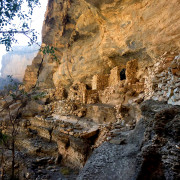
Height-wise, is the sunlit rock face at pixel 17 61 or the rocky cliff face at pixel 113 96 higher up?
the sunlit rock face at pixel 17 61

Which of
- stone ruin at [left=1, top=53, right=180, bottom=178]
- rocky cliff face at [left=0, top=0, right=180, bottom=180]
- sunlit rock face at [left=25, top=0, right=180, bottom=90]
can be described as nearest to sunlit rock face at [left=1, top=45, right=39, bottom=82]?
sunlit rock face at [left=25, top=0, right=180, bottom=90]

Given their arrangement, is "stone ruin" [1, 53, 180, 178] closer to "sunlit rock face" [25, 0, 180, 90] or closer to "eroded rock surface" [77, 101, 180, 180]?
"eroded rock surface" [77, 101, 180, 180]

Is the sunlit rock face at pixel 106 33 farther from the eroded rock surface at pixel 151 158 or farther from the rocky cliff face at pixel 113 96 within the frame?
the eroded rock surface at pixel 151 158

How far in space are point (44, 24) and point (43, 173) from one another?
12173mm

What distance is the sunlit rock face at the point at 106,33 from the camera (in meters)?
5.90

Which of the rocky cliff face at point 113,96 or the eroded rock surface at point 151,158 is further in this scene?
the rocky cliff face at point 113,96

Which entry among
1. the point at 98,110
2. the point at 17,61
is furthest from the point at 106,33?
the point at 17,61

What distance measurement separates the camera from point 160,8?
5.62m

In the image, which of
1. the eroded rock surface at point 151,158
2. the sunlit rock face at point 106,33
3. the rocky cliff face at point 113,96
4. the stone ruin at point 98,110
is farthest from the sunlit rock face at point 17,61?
the eroded rock surface at point 151,158

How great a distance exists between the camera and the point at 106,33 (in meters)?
8.77

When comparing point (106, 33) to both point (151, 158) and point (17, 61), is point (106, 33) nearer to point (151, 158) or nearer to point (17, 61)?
point (151, 158)

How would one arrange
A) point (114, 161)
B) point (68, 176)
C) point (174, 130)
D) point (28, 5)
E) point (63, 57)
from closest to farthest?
point (174, 130) < point (114, 161) < point (28, 5) < point (68, 176) < point (63, 57)

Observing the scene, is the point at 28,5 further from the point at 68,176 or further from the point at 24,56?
the point at 24,56

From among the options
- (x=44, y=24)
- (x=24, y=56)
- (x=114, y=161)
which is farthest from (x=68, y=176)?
(x=24, y=56)
